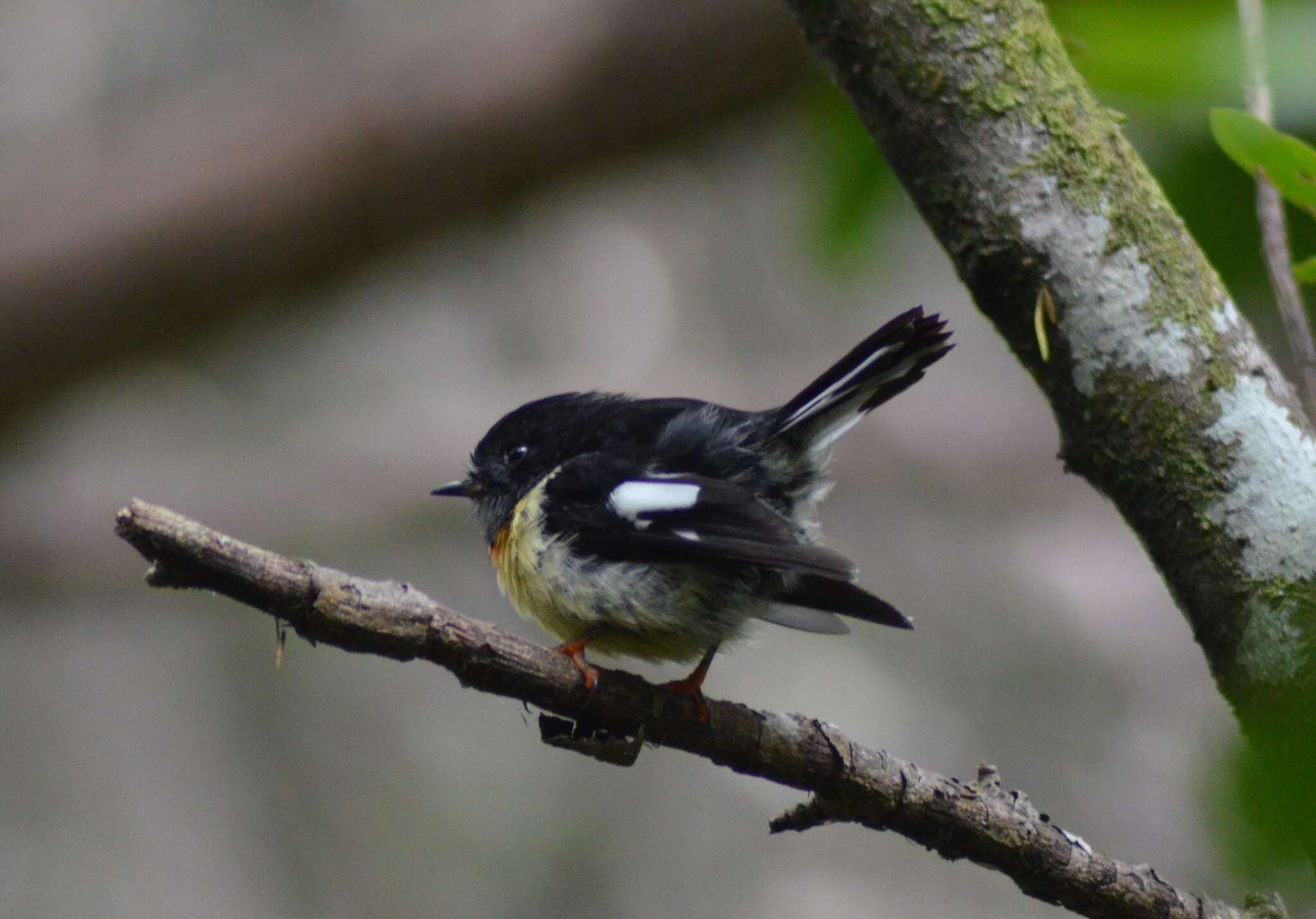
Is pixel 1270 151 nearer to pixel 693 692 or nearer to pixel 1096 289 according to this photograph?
pixel 1096 289

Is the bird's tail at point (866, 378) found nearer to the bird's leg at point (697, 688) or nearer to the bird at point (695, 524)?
the bird at point (695, 524)

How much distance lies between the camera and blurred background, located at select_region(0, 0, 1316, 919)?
5391 mm

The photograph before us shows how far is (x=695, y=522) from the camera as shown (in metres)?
2.51

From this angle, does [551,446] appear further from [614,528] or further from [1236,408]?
[1236,408]

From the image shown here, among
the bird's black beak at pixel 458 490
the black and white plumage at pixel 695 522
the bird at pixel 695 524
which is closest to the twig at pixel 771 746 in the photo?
the bird at pixel 695 524

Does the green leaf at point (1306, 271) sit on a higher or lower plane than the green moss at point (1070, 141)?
lower

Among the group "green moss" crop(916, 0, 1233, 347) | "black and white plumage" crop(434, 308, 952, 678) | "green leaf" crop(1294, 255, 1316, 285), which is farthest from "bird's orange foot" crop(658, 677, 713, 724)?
"green leaf" crop(1294, 255, 1316, 285)

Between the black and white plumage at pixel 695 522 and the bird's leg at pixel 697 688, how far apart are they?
11cm

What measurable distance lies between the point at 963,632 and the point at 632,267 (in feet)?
11.1

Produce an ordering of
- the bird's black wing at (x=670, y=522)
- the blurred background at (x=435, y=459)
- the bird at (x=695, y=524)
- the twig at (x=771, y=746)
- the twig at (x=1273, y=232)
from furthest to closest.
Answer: the blurred background at (x=435, y=459)
the bird at (x=695, y=524)
the bird's black wing at (x=670, y=522)
the twig at (x=1273, y=232)
the twig at (x=771, y=746)

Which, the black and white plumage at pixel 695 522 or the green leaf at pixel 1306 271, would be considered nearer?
the green leaf at pixel 1306 271

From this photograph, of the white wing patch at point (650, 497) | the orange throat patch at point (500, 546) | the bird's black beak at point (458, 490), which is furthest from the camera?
the bird's black beak at point (458, 490)

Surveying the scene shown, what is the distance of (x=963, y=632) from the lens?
774cm

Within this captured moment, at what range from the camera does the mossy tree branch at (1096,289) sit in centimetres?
201
